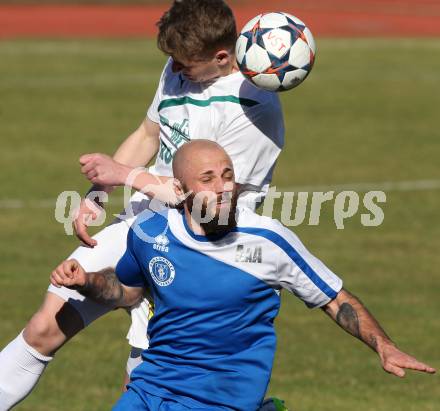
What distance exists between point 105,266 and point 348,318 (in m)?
1.75

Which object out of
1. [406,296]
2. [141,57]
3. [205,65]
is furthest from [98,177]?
[141,57]

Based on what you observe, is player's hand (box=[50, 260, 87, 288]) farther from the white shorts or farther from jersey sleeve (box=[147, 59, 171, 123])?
jersey sleeve (box=[147, 59, 171, 123])

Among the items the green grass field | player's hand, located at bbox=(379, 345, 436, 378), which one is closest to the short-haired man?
the green grass field

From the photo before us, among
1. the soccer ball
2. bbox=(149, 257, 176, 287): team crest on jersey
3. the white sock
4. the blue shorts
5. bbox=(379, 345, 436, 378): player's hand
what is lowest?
the white sock

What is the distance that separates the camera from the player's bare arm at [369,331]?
19.8 ft

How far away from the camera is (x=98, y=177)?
278 inches

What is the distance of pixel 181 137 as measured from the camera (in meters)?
7.46

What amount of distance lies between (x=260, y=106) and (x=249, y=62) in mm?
297

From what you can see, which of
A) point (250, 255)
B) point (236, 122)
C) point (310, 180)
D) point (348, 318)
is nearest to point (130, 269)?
point (250, 255)

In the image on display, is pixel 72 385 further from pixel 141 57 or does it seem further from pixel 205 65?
pixel 141 57

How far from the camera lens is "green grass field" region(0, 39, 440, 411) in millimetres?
9898

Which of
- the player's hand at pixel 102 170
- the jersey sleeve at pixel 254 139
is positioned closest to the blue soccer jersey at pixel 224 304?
the player's hand at pixel 102 170

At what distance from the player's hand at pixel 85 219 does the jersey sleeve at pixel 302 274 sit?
131cm

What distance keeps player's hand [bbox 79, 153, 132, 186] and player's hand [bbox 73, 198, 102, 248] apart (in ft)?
1.00
